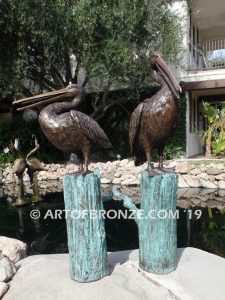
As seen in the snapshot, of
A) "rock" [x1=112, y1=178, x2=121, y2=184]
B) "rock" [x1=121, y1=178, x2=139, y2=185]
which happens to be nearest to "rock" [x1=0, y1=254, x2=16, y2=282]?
"rock" [x1=121, y1=178, x2=139, y2=185]

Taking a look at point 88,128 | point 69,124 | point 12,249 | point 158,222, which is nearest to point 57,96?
point 69,124

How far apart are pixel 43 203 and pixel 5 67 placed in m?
4.72

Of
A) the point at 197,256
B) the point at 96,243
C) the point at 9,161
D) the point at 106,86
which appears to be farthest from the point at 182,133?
the point at 96,243

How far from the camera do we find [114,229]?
225 inches

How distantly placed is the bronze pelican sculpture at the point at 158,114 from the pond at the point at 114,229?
234 centimetres

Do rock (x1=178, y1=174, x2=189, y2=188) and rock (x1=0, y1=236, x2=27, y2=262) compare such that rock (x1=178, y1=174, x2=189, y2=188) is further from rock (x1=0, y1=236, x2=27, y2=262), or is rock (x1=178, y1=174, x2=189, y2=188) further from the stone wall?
rock (x1=0, y1=236, x2=27, y2=262)

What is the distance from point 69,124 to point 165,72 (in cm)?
105

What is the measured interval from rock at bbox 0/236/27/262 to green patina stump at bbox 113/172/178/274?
1.75m

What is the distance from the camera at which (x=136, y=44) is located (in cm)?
1030

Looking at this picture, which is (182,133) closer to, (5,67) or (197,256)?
(5,67)

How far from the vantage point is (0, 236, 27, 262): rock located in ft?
13.0

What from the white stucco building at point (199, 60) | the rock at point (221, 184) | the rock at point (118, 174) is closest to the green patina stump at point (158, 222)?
the rock at point (221, 184)

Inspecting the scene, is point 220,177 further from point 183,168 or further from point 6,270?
point 6,270

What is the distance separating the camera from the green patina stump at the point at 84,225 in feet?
9.71
